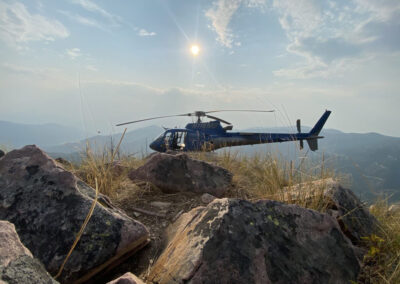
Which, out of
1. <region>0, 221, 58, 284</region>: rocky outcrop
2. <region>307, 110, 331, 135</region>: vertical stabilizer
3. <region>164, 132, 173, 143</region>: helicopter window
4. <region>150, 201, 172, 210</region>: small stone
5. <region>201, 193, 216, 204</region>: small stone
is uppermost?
<region>307, 110, 331, 135</region>: vertical stabilizer

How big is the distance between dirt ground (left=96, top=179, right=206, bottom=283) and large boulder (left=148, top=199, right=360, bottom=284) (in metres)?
0.37

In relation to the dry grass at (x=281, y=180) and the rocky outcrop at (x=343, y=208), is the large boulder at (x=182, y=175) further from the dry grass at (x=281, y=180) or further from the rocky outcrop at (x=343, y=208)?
the rocky outcrop at (x=343, y=208)

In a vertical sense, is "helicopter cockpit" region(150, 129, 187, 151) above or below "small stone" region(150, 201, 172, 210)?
above

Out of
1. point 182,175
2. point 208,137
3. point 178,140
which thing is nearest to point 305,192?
point 182,175

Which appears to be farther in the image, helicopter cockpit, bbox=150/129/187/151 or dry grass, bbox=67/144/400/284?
helicopter cockpit, bbox=150/129/187/151

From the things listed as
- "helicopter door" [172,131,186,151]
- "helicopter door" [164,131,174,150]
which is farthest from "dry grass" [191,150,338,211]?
"helicopter door" [164,131,174,150]

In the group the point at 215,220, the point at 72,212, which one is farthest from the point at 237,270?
the point at 72,212

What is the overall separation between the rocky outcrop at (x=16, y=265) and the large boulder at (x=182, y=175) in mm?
2338

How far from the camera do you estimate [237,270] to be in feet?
4.65

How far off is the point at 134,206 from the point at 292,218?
2.03m

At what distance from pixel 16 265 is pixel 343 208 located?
10.2 ft

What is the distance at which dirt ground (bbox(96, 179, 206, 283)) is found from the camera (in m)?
1.85

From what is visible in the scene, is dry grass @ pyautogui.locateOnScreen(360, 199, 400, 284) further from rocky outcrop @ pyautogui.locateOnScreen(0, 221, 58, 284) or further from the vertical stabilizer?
the vertical stabilizer

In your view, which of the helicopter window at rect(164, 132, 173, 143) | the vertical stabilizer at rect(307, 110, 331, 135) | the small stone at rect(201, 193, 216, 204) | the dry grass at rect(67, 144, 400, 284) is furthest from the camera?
the vertical stabilizer at rect(307, 110, 331, 135)
